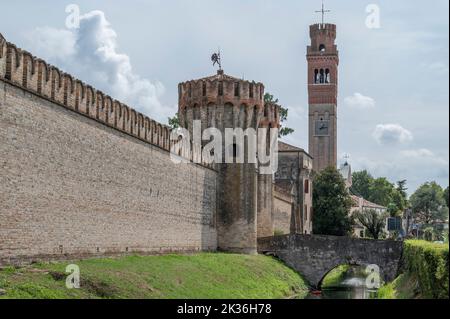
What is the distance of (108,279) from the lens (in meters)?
23.4

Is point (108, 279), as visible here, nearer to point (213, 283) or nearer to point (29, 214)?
point (29, 214)

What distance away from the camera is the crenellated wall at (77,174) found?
22156 mm

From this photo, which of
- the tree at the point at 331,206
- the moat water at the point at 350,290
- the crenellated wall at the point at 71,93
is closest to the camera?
the crenellated wall at the point at 71,93

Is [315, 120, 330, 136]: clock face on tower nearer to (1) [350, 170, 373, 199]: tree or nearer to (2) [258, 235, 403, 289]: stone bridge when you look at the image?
(1) [350, 170, 373, 199]: tree

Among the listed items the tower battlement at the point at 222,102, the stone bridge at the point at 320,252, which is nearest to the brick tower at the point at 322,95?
the stone bridge at the point at 320,252

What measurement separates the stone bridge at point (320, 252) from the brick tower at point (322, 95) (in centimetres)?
5330

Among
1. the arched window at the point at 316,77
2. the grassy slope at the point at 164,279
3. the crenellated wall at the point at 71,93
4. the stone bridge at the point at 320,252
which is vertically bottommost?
the grassy slope at the point at 164,279

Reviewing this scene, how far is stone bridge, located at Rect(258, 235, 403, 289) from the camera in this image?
45219 mm

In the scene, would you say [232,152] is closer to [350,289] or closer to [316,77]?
[350,289]

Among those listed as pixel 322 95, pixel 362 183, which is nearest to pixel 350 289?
pixel 322 95

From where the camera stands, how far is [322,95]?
9956 centimetres

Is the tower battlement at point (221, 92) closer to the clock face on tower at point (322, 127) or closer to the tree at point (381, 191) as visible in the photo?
the clock face on tower at point (322, 127)

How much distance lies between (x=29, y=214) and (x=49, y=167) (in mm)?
Result: 2014

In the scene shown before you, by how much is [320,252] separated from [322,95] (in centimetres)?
5554
